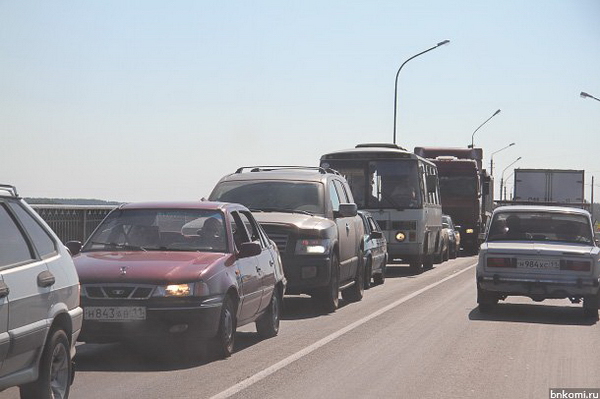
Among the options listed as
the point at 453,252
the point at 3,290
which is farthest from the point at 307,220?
the point at 453,252

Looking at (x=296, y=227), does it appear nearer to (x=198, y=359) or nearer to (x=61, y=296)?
(x=198, y=359)

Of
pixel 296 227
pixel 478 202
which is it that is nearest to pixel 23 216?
pixel 296 227

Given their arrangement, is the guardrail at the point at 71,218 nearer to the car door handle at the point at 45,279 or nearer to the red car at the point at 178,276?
the red car at the point at 178,276

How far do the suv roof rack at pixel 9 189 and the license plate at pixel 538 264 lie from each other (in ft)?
33.6

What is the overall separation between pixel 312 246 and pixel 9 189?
8.96 m

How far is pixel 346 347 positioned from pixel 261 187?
18.6ft

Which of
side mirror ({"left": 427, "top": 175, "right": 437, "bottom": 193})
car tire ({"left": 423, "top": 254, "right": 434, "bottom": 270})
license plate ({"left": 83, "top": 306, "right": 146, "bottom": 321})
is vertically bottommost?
car tire ({"left": 423, "top": 254, "right": 434, "bottom": 270})

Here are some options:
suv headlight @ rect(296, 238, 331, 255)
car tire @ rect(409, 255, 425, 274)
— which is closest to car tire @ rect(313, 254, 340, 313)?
suv headlight @ rect(296, 238, 331, 255)

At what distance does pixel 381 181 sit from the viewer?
98.0ft

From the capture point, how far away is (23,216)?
7.95 m

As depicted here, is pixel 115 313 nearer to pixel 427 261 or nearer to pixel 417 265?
pixel 417 265

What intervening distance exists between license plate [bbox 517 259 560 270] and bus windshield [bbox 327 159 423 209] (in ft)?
43.1

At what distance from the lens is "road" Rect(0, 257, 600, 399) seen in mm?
9500

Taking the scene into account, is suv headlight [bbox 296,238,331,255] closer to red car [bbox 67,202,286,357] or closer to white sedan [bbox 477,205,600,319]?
white sedan [bbox 477,205,600,319]
